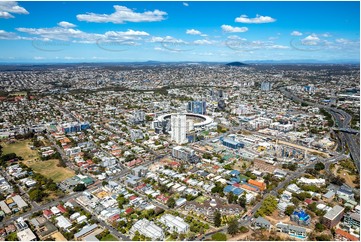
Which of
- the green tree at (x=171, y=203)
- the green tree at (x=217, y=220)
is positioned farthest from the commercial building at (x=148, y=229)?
the green tree at (x=217, y=220)

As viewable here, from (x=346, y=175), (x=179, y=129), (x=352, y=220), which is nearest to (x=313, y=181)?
(x=346, y=175)

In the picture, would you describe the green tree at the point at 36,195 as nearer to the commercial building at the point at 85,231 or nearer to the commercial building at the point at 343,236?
the commercial building at the point at 85,231

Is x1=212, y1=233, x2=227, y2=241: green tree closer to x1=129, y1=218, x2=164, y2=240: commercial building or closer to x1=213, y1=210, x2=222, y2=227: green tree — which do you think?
x1=213, y1=210, x2=222, y2=227: green tree

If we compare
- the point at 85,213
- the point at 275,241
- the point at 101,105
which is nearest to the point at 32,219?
the point at 85,213

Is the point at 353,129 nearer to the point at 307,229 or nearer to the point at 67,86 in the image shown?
the point at 307,229

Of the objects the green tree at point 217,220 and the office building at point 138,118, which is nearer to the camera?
the green tree at point 217,220

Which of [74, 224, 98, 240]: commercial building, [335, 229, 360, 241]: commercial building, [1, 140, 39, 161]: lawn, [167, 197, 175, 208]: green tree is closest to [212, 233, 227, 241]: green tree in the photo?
[167, 197, 175, 208]: green tree

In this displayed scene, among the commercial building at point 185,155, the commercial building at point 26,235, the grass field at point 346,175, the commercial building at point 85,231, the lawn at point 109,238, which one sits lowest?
the lawn at point 109,238
